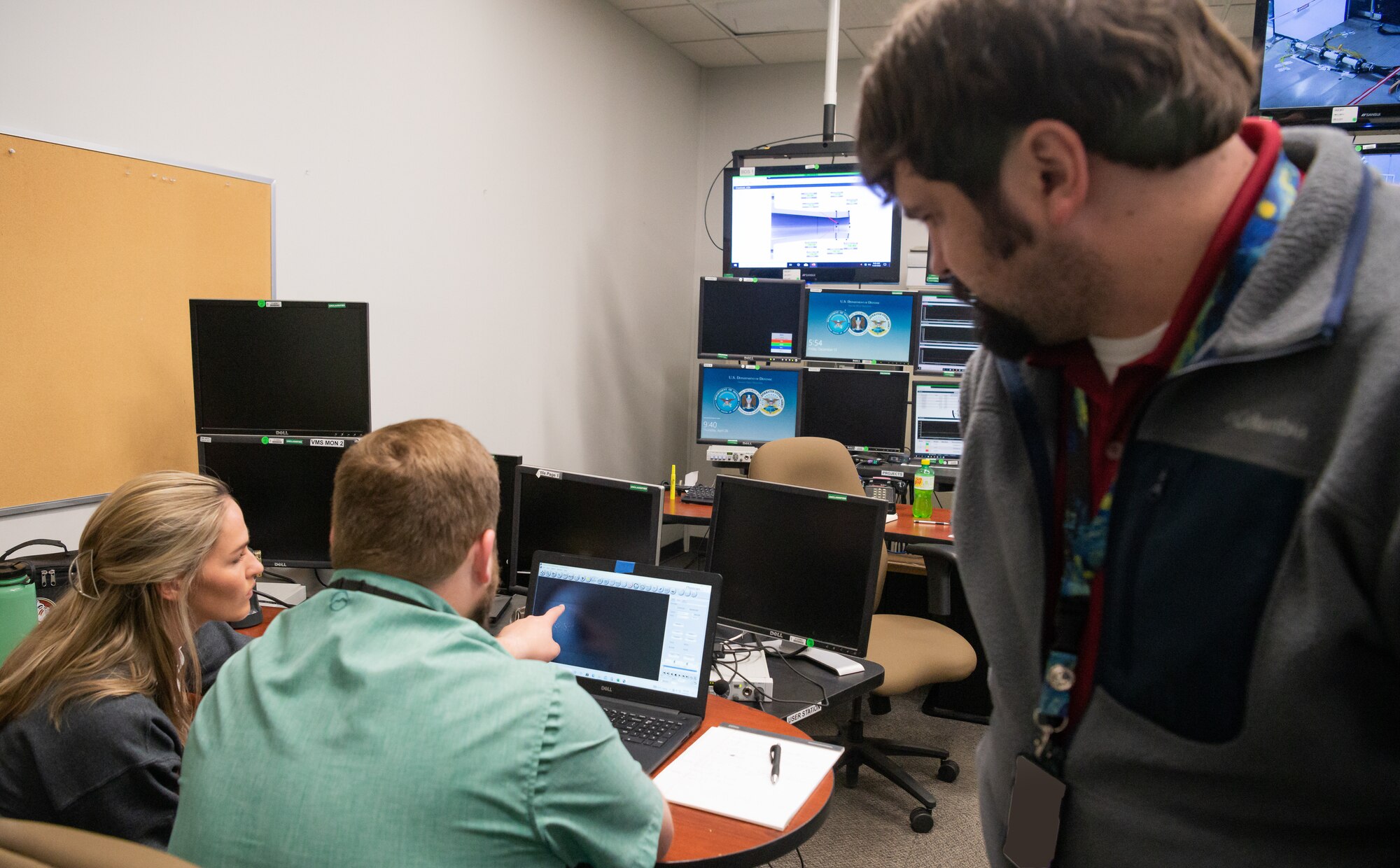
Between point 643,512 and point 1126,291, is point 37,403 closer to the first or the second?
point 643,512

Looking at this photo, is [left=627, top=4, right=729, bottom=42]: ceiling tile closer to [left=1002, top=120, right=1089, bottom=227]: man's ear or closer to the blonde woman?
the blonde woman

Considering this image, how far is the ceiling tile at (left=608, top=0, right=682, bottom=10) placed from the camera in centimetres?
463

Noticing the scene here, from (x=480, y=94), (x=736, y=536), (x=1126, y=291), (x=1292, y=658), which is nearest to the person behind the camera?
(x=1292, y=658)

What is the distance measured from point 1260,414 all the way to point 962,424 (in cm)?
35

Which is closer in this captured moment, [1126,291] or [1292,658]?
[1292,658]

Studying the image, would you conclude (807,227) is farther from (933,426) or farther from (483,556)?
(483,556)

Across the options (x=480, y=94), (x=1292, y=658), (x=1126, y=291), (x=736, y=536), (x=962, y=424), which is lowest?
(x=736, y=536)

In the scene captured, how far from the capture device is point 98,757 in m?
1.33

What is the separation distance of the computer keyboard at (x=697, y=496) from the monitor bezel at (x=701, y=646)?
1.98 meters

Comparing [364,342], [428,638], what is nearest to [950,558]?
[364,342]

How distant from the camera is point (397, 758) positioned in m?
1.00

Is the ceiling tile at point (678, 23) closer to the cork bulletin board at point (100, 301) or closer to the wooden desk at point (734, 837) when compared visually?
the cork bulletin board at point (100, 301)

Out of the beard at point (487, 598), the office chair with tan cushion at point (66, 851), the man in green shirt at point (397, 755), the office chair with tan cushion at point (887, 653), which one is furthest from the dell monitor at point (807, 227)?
the office chair with tan cushion at point (66, 851)

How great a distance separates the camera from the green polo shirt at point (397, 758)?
0.99m
